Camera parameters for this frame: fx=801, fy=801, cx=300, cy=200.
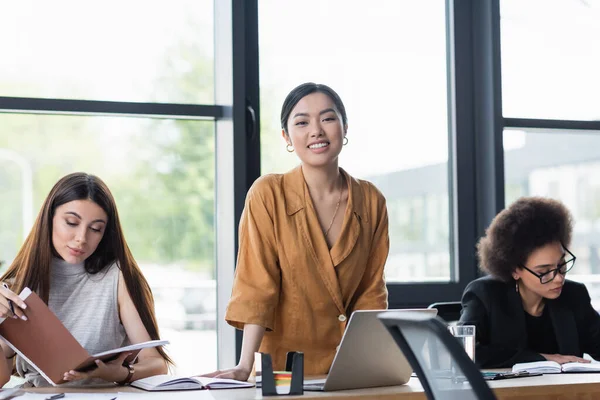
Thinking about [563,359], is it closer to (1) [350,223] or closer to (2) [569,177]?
(1) [350,223]

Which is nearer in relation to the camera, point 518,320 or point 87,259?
point 87,259

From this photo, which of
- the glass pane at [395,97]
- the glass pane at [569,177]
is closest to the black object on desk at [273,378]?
the glass pane at [395,97]

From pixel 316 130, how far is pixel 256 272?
0.43 meters

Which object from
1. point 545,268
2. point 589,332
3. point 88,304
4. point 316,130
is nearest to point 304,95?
point 316,130

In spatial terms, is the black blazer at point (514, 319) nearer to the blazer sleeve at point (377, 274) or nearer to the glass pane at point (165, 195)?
the blazer sleeve at point (377, 274)

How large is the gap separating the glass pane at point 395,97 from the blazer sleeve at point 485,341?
90 centimetres

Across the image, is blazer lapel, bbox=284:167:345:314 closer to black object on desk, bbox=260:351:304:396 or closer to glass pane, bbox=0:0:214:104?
black object on desk, bbox=260:351:304:396

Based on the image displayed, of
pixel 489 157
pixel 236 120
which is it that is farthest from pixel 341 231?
pixel 489 157

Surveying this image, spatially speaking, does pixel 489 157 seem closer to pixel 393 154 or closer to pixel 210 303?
pixel 393 154

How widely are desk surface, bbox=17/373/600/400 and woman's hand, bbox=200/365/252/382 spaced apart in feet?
0.54

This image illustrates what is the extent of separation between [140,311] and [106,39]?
134 cm

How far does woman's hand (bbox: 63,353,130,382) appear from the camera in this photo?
5.93 ft

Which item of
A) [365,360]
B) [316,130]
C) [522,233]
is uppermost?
[316,130]

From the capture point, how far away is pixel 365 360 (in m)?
1.69
